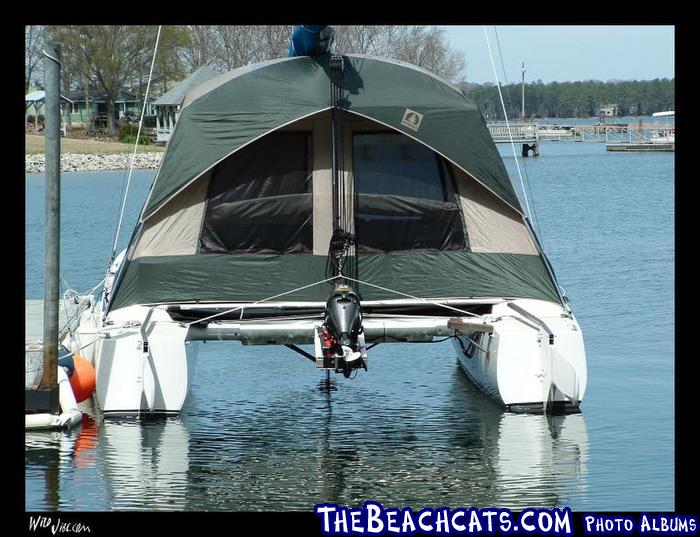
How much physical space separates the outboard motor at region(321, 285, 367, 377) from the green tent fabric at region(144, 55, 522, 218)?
2.15 metres

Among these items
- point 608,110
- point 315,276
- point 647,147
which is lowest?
point 315,276

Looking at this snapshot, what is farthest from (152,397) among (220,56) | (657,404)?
(220,56)

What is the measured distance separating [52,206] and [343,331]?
2854 mm

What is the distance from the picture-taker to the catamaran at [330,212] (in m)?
12.9

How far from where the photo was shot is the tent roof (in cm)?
6550

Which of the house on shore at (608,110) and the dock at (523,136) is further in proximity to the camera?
the house on shore at (608,110)

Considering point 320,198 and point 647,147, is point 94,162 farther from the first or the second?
point 320,198

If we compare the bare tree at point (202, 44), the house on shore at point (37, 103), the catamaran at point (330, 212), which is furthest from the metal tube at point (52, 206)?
the bare tree at point (202, 44)

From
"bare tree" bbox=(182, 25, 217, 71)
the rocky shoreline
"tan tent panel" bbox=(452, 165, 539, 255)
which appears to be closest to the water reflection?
"tan tent panel" bbox=(452, 165, 539, 255)

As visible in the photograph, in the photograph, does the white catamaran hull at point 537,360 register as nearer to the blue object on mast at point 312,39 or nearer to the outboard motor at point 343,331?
the outboard motor at point 343,331

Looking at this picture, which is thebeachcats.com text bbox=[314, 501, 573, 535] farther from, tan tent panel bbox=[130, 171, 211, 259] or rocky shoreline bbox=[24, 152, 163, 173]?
rocky shoreline bbox=[24, 152, 163, 173]

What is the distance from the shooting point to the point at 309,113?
1284 cm

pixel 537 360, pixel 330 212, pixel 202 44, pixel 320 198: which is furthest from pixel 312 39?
pixel 202 44

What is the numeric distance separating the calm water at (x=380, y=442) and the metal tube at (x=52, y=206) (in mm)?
766
